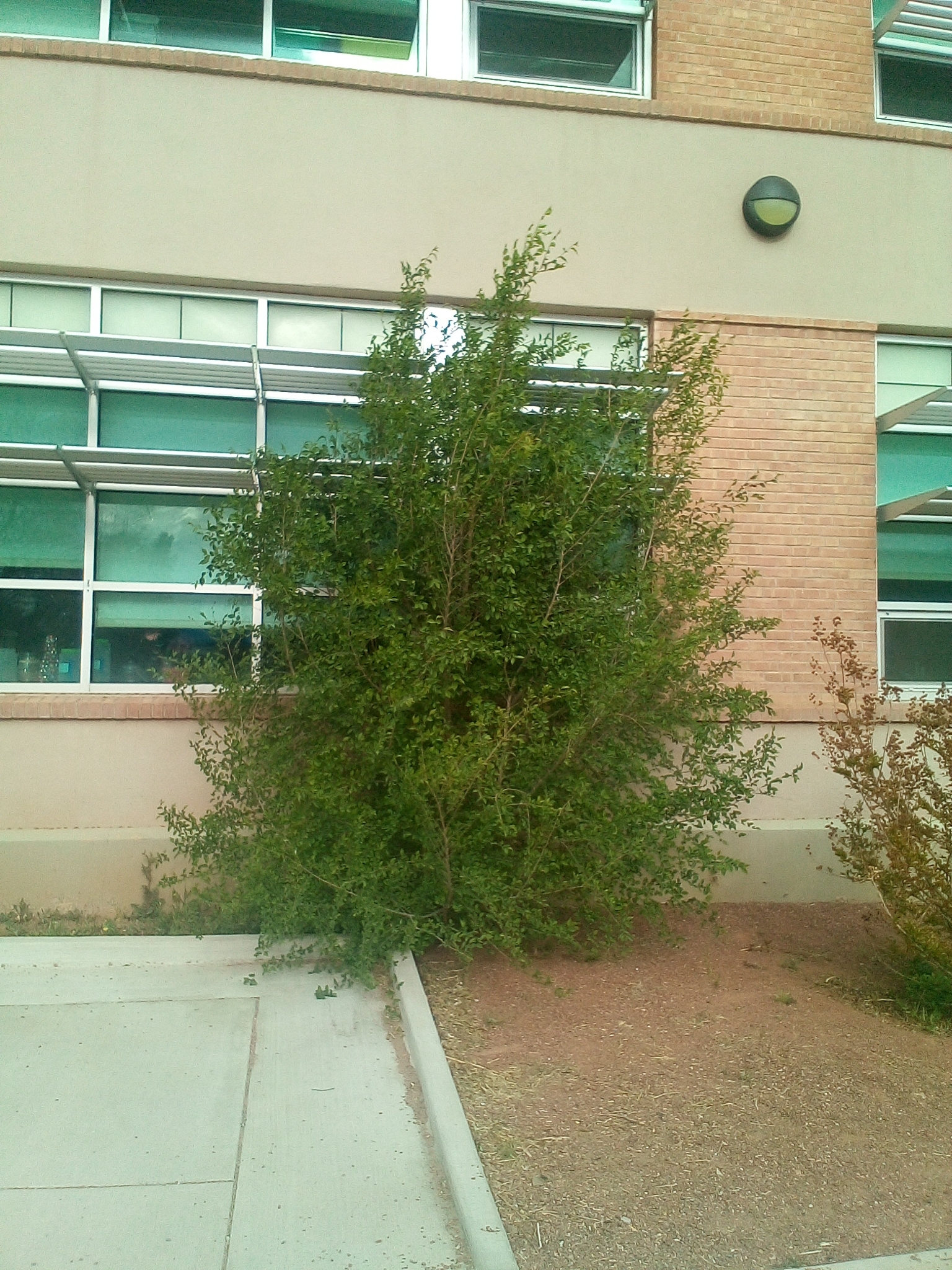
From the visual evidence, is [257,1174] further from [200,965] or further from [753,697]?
[753,697]

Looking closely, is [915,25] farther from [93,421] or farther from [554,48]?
[93,421]

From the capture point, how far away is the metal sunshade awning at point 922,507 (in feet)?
23.9

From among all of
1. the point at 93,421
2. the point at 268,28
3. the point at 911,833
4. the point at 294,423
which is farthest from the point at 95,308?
the point at 911,833

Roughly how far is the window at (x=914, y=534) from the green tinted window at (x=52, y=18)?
19.9 ft

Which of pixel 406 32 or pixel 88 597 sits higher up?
pixel 406 32

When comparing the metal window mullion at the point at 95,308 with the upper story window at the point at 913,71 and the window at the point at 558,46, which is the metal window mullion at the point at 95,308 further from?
the upper story window at the point at 913,71

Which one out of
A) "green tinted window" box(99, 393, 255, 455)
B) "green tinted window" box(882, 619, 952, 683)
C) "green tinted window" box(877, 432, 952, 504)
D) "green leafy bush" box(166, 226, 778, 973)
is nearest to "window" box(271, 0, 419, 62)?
"green tinted window" box(99, 393, 255, 455)

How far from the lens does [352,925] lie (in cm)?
573

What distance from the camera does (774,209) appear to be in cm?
770

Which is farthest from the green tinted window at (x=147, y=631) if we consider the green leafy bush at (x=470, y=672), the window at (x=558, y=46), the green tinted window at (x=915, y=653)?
the green tinted window at (x=915, y=653)

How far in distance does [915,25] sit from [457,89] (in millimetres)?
3488

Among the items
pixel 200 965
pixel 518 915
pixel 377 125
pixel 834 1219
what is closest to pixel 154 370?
pixel 377 125

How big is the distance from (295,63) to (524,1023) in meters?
6.23

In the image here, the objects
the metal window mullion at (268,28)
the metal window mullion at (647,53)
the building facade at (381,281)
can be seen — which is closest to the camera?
the building facade at (381,281)
